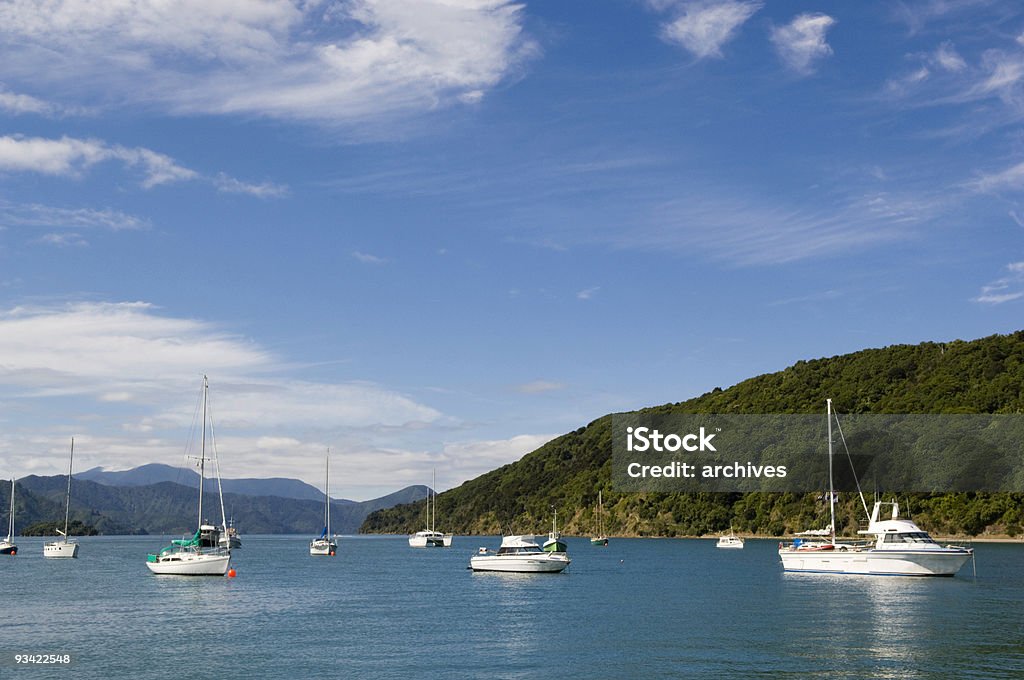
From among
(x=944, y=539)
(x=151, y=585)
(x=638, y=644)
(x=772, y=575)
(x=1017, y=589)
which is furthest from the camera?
(x=944, y=539)

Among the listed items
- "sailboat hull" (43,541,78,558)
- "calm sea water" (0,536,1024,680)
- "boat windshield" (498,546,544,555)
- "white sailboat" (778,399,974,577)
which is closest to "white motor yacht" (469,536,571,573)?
"boat windshield" (498,546,544,555)

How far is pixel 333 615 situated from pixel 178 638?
16.4m

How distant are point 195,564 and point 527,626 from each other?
52.9m

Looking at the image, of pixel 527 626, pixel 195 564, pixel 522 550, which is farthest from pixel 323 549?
pixel 527 626

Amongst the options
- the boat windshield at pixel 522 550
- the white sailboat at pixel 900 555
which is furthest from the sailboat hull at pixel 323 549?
the white sailboat at pixel 900 555

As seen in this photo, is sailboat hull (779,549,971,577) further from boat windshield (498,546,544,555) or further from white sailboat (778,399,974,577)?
boat windshield (498,546,544,555)

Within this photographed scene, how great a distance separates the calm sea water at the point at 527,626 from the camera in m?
48.8

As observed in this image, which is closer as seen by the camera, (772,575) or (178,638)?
(178,638)

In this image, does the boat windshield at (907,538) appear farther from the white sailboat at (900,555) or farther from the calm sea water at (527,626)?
the calm sea water at (527,626)

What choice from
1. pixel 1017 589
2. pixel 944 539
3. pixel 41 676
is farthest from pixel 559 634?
pixel 944 539

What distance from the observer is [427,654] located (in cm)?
5344

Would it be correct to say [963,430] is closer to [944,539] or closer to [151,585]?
[944,539]

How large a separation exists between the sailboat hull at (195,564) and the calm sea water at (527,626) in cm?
145

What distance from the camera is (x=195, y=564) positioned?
104500mm
